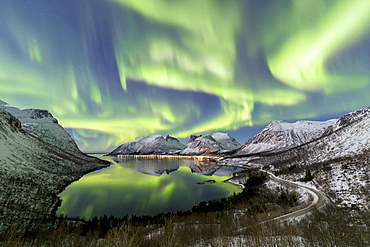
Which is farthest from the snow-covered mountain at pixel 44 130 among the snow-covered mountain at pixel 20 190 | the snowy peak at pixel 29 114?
the snow-covered mountain at pixel 20 190

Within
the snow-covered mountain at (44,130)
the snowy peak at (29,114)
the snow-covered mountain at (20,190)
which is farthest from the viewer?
the snowy peak at (29,114)

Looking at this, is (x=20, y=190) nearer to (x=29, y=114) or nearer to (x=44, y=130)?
(x=44, y=130)

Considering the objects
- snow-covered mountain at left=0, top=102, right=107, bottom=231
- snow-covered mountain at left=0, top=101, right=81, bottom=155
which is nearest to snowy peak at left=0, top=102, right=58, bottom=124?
snow-covered mountain at left=0, top=101, right=81, bottom=155

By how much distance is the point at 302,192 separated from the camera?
33.7 metres

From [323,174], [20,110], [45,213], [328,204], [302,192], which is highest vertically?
[20,110]

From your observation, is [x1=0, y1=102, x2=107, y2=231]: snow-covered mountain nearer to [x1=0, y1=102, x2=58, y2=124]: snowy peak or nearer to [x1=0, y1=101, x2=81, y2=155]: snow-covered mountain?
[x1=0, y1=101, x2=81, y2=155]: snow-covered mountain

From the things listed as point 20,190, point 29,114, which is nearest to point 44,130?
point 29,114

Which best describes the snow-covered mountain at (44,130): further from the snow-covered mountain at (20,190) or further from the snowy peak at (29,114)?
the snow-covered mountain at (20,190)

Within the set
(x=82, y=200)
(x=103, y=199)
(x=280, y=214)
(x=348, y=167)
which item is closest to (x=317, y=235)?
(x=280, y=214)

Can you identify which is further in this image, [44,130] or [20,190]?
[44,130]

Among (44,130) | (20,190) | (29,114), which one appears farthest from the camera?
(29,114)

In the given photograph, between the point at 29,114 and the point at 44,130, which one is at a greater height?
the point at 29,114

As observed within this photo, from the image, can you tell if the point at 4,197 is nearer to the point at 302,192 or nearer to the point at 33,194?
the point at 33,194

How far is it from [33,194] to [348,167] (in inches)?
2792
